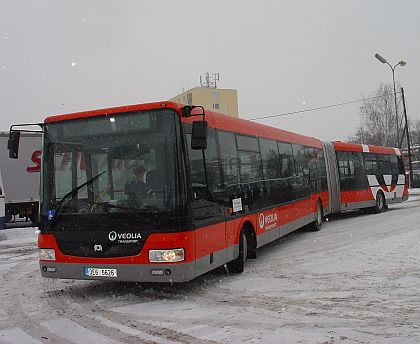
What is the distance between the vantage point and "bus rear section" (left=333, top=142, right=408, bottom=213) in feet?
63.9

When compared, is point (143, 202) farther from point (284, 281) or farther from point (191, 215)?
point (284, 281)

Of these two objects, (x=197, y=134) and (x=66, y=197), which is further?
(x=66, y=197)

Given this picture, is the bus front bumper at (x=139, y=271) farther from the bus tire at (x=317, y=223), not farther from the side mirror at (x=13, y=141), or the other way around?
the bus tire at (x=317, y=223)

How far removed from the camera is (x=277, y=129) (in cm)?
1251

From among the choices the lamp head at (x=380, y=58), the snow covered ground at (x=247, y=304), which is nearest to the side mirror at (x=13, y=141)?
the snow covered ground at (x=247, y=304)

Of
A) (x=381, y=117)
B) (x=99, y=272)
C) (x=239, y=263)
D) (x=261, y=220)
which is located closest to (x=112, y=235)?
(x=99, y=272)

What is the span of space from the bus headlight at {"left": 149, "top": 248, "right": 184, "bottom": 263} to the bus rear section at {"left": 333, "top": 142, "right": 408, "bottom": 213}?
13371 millimetres

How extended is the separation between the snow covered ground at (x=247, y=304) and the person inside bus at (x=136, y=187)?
1.53m

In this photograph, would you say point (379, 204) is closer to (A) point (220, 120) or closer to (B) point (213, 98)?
(A) point (220, 120)

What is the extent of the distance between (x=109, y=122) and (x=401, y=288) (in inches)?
199

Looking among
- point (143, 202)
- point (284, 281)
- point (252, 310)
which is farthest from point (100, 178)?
point (284, 281)

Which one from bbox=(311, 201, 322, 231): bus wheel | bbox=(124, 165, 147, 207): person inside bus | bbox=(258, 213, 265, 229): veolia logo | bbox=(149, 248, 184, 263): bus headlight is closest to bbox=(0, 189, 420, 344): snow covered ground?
bbox=(149, 248, 184, 263): bus headlight

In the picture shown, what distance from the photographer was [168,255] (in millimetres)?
6879

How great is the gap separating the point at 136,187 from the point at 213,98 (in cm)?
7738
